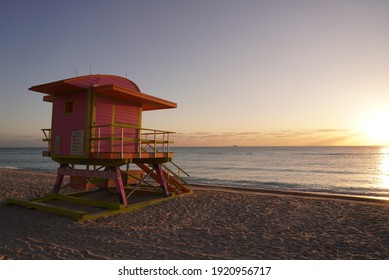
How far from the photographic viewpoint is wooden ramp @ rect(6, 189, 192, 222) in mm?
9837

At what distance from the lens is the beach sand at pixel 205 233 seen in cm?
641

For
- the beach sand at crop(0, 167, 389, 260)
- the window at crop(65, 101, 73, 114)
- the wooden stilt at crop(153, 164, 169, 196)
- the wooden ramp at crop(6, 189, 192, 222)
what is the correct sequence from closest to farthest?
the beach sand at crop(0, 167, 389, 260)
the wooden ramp at crop(6, 189, 192, 222)
the window at crop(65, 101, 73, 114)
the wooden stilt at crop(153, 164, 169, 196)

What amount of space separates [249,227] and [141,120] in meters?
7.61

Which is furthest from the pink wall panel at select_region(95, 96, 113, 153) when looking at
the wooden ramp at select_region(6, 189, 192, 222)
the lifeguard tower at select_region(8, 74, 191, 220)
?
the wooden ramp at select_region(6, 189, 192, 222)

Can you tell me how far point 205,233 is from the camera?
8047 mm

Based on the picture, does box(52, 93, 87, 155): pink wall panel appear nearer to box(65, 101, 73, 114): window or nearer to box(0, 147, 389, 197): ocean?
box(65, 101, 73, 114): window

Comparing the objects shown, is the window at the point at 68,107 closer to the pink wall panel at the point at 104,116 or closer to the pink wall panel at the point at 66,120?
the pink wall panel at the point at 66,120

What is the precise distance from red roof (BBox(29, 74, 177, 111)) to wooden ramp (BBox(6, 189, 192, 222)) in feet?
15.3

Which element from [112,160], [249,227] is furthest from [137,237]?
[112,160]

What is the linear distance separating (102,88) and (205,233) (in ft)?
22.8

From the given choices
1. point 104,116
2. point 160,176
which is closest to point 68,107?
point 104,116

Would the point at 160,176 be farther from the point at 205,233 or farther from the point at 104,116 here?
the point at 205,233

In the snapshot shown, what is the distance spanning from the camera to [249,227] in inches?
345
